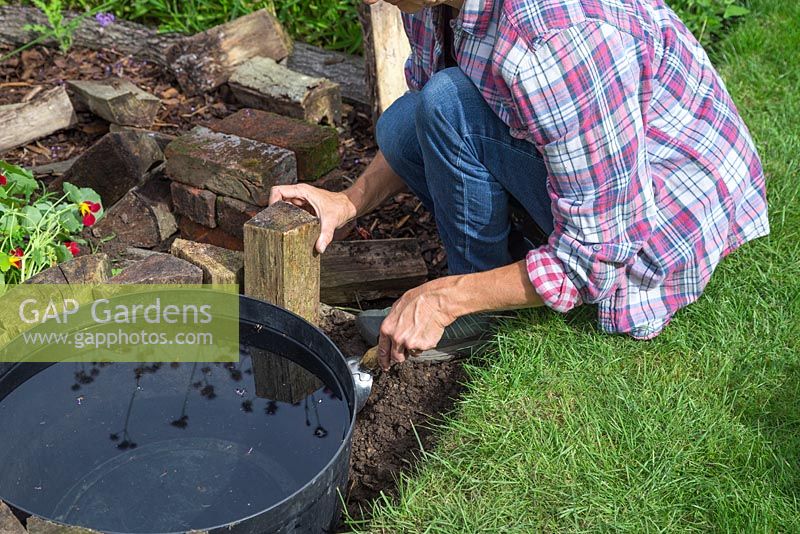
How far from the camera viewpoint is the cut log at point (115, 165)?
3000 millimetres

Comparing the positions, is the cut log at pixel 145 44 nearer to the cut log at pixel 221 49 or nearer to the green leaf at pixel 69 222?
the cut log at pixel 221 49

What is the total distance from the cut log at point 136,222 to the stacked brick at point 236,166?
7cm

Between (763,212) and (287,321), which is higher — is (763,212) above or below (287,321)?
above

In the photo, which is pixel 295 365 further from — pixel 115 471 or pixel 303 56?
pixel 303 56

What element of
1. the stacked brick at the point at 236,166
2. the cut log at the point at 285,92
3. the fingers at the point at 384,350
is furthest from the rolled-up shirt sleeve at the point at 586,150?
the cut log at the point at 285,92

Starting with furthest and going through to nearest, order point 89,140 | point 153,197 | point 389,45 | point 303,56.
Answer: point 303,56
point 89,140
point 389,45
point 153,197

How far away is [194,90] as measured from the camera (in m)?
3.76

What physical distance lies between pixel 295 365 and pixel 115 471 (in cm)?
51

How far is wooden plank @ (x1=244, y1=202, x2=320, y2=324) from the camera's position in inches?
86.0

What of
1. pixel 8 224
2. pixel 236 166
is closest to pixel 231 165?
pixel 236 166

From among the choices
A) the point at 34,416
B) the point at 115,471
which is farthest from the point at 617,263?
the point at 34,416

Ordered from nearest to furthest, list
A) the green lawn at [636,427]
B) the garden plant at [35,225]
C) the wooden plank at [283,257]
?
1. the green lawn at [636,427]
2. the wooden plank at [283,257]
3. the garden plant at [35,225]

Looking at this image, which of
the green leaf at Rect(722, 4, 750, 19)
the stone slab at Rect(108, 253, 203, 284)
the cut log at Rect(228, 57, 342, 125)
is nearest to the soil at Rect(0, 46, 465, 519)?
the cut log at Rect(228, 57, 342, 125)

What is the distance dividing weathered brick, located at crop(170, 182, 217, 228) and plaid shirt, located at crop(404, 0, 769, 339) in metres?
0.82
